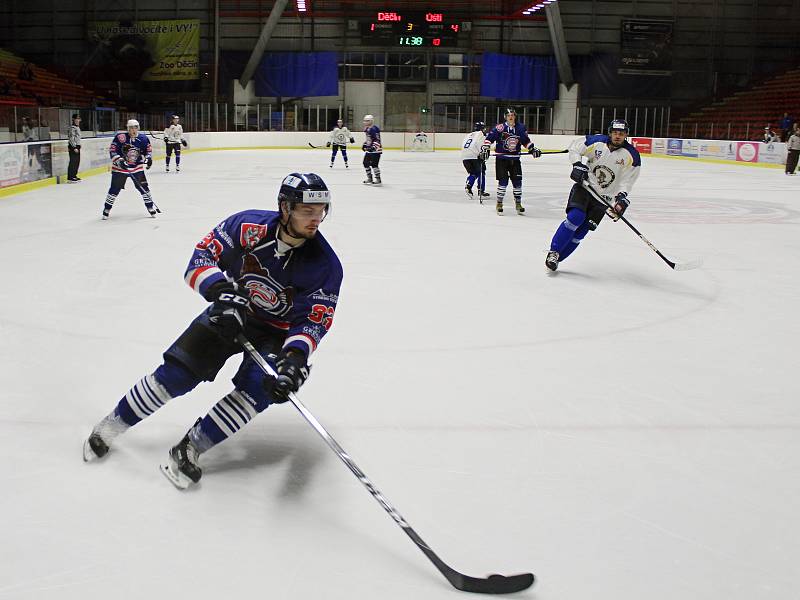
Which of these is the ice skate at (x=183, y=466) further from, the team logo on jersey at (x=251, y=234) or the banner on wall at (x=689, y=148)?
the banner on wall at (x=689, y=148)

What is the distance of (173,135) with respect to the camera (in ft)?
56.6

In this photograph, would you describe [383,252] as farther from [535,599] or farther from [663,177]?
[663,177]

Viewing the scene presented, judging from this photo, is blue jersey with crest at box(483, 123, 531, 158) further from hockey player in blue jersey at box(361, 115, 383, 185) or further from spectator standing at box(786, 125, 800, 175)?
spectator standing at box(786, 125, 800, 175)

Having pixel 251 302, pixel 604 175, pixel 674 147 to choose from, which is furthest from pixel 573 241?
pixel 674 147

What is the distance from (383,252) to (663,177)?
11864 mm

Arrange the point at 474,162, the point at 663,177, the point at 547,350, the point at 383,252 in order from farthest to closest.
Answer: the point at 663,177 → the point at 474,162 → the point at 383,252 → the point at 547,350

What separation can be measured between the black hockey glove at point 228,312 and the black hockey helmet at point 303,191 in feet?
1.00

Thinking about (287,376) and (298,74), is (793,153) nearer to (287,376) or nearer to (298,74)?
(298,74)

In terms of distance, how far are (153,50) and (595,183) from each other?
2609 cm

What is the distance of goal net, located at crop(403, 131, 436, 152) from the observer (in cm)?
2925

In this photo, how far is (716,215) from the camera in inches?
439

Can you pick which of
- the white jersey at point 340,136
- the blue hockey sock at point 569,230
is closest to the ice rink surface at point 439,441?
the blue hockey sock at point 569,230

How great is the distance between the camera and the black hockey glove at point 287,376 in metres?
Result: 2.48

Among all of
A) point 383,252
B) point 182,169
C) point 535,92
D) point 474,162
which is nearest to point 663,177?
point 474,162
